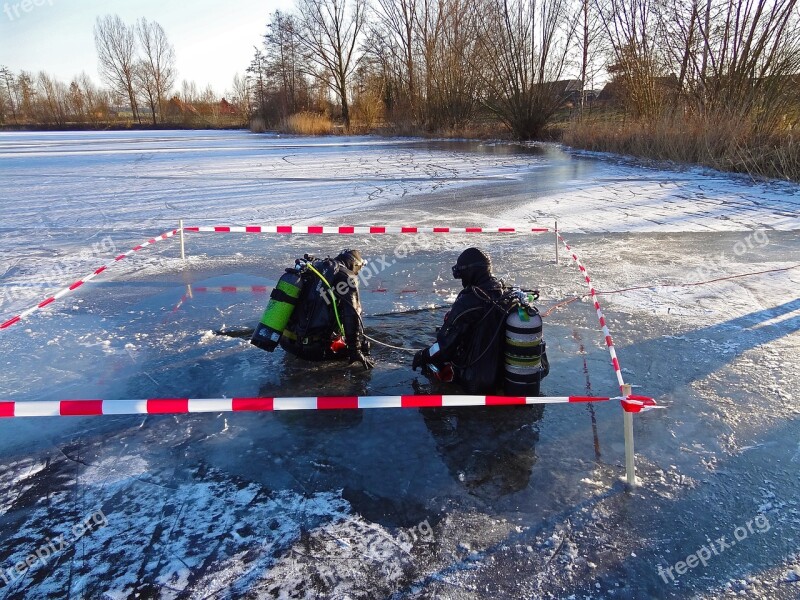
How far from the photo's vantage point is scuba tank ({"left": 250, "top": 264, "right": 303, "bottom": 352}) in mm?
4473

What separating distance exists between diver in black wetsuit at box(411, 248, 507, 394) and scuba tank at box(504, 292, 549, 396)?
9 cm

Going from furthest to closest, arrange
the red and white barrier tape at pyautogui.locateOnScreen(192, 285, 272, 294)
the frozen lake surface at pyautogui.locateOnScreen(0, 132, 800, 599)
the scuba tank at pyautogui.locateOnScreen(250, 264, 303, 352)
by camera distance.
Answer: the red and white barrier tape at pyautogui.locateOnScreen(192, 285, 272, 294) < the scuba tank at pyautogui.locateOnScreen(250, 264, 303, 352) < the frozen lake surface at pyautogui.locateOnScreen(0, 132, 800, 599)

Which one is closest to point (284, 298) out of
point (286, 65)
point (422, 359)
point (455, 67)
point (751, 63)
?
point (422, 359)

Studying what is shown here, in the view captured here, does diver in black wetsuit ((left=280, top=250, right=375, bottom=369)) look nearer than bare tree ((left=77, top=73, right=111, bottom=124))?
Yes

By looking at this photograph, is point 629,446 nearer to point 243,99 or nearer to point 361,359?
point 361,359

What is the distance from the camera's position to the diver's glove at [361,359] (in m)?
4.48

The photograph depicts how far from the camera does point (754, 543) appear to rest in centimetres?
271

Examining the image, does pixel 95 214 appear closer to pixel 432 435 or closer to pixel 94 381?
pixel 94 381

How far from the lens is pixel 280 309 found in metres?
4.48

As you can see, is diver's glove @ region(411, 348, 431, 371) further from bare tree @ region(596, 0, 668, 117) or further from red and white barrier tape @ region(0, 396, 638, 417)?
bare tree @ region(596, 0, 668, 117)

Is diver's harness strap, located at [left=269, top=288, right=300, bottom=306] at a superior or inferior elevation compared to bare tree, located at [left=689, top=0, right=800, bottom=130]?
inferior

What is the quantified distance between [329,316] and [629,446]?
7.78ft

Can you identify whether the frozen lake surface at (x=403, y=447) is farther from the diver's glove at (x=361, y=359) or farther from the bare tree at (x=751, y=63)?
the bare tree at (x=751, y=63)

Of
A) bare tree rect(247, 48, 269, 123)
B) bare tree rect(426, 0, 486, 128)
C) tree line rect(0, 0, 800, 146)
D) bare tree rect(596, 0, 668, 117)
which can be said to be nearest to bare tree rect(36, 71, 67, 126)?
tree line rect(0, 0, 800, 146)
